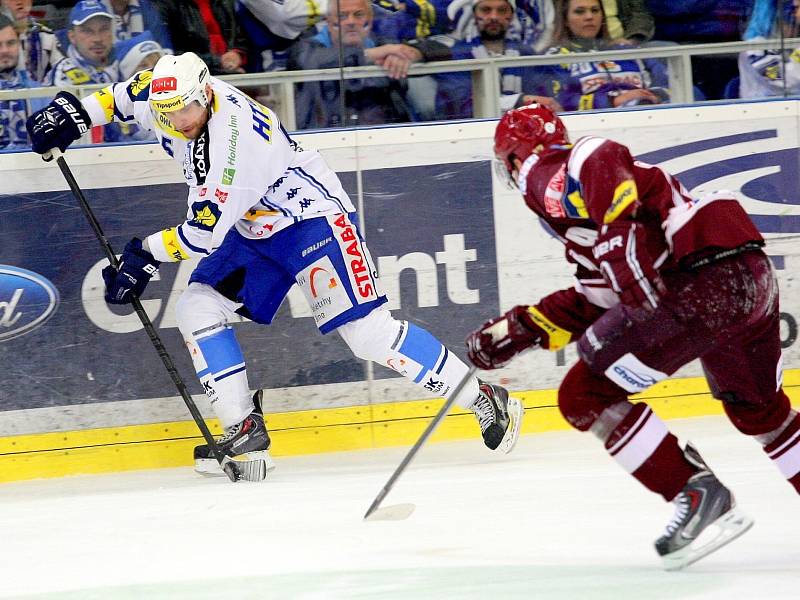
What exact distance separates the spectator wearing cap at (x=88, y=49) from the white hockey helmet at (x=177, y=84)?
0.72 m

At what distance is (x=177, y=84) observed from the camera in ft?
12.7

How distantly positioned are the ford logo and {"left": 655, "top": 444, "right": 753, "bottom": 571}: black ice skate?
103 inches

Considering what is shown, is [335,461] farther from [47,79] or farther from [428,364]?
[47,79]

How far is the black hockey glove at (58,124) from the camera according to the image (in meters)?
4.23

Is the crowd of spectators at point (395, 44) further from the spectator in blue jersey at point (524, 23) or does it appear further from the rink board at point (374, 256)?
the rink board at point (374, 256)

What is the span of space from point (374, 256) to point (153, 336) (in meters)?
0.85

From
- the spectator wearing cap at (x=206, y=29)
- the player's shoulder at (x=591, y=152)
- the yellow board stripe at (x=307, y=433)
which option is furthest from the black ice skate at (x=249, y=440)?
the player's shoulder at (x=591, y=152)

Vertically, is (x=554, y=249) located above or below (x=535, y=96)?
below

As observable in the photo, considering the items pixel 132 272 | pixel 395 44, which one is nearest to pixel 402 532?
pixel 132 272

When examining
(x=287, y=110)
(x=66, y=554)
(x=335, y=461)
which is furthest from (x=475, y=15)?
(x=66, y=554)

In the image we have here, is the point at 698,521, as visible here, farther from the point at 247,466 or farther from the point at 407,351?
the point at 247,466

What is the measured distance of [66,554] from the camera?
3.17 meters

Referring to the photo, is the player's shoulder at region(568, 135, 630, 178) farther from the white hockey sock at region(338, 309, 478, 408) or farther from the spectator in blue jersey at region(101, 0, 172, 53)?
the spectator in blue jersey at region(101, 0, 172, 53)

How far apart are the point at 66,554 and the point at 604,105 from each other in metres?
2.69
